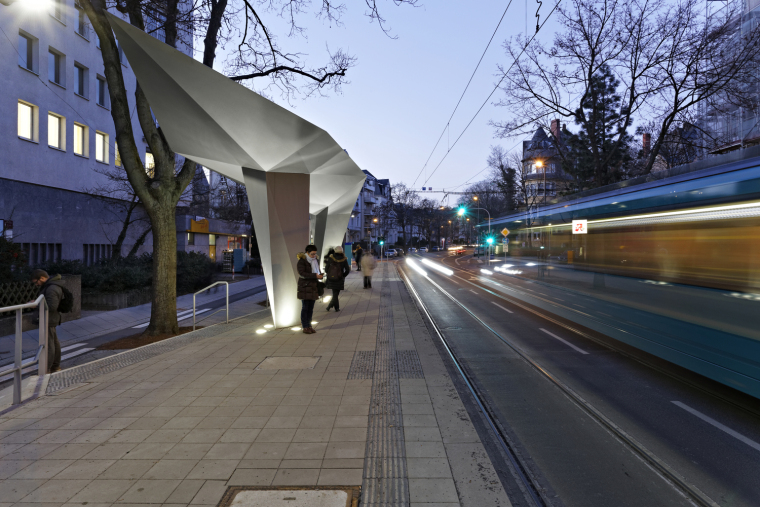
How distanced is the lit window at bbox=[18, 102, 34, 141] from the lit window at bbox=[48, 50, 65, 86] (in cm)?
235

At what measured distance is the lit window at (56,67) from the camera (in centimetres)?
2014

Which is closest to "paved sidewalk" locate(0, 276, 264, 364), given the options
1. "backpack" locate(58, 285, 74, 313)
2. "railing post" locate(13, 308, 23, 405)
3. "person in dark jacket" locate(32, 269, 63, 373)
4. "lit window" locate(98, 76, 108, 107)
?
"person in dark jacket" locate(32, 269, 63, 373)

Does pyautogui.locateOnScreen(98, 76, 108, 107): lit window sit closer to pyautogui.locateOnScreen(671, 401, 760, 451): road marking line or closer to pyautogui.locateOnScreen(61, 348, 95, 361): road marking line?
pyautogui.locateOnScreen(61, 348, 95, 361): road marking line

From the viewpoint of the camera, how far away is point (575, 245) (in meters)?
9.98

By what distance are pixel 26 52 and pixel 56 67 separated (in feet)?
6.80

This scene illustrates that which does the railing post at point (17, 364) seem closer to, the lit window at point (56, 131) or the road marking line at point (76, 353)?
the road marking line at point (76, 353)

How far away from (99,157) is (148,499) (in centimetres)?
2424

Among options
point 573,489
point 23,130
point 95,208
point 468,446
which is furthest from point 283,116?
point 95,208

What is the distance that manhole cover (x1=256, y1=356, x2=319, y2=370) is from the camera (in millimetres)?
7320

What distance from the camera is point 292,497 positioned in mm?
3451

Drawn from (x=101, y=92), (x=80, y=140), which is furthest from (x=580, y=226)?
(x=101, y=92)

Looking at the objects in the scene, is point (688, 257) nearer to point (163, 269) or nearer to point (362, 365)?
point (362, 365)

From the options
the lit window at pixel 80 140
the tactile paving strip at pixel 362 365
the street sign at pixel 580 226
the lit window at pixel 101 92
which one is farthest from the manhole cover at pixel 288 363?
the lit window at pixel 101 92

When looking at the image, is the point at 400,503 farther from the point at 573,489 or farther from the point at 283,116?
the point at 283,116
